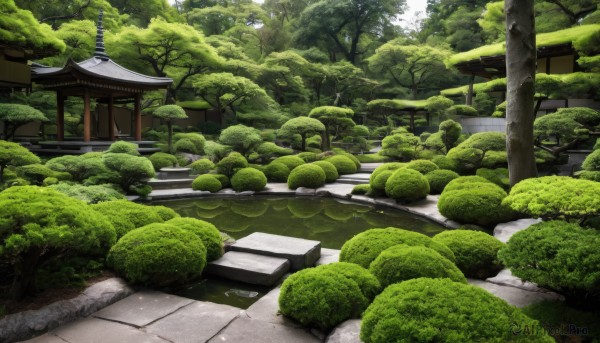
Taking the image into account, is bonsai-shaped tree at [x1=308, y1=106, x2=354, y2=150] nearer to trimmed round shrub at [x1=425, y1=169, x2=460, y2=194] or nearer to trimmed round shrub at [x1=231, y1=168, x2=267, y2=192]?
trimmed round shrub at [x1=231, y1=168, x2=267, y2=192]

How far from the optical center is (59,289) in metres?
3.80

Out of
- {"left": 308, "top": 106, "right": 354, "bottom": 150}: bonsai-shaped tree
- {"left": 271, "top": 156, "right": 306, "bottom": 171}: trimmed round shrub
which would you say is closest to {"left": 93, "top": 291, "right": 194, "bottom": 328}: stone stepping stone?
{"left": 271, "top": 156, "right": 306, "bottom": 171}: trimmed round shrub

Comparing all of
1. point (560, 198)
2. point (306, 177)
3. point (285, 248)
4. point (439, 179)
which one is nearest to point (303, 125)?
point (306, 177)

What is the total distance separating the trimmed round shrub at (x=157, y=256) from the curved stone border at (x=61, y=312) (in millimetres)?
227

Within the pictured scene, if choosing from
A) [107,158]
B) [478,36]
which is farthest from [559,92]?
[478,36]

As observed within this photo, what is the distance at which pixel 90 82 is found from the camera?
48.3 feet

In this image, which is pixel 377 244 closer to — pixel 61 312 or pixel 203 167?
pixel 61 312

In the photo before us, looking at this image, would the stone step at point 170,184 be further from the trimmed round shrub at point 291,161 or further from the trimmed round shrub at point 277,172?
the trimmed round shrub at point 291,161

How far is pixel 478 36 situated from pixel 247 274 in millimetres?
31197

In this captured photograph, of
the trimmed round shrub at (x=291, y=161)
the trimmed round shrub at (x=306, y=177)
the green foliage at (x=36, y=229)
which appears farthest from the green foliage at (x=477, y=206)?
the trimmed round shrub at (x=291, y=161)

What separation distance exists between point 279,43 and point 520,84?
28346mm

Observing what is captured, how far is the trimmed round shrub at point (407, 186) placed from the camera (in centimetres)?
968

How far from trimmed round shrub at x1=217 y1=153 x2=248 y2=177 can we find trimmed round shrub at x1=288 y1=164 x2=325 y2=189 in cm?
194

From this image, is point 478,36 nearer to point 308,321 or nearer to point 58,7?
point 58,7
